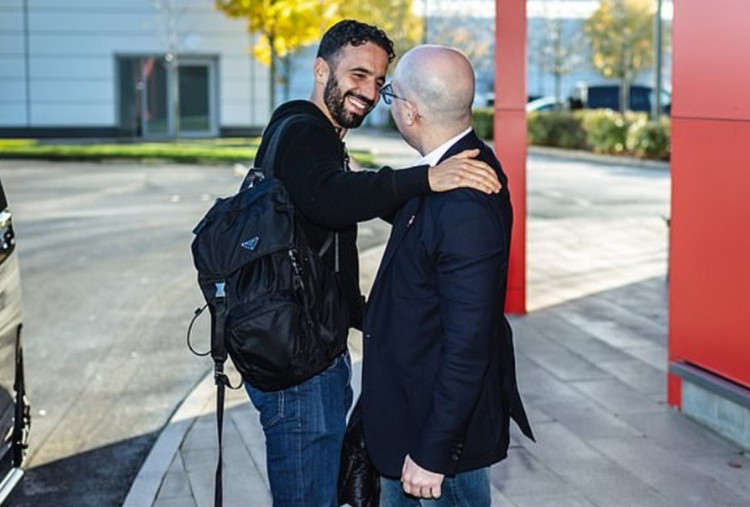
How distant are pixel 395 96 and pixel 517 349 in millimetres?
5996

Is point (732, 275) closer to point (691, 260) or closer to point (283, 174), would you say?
point (691, 260)

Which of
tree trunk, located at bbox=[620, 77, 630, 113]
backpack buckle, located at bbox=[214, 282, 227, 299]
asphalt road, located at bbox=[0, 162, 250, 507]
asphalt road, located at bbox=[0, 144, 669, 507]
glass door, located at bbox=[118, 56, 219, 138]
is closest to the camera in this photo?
A: backpack buckle, located at bbox=[214, 282, 227, 299]

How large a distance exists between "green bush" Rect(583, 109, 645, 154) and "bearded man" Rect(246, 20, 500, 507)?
101 feet

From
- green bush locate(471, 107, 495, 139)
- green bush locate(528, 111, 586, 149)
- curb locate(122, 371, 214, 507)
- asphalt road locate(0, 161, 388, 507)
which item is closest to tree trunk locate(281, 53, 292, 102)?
green bush locate(471, 107, 495, 139)

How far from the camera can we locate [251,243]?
3.79 m

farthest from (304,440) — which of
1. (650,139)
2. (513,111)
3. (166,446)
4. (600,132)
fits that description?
(600,132)

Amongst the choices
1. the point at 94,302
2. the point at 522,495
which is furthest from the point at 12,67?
the point at 522,495

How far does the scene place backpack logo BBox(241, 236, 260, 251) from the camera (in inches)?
149

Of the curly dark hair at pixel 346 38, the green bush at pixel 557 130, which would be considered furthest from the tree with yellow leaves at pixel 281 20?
the curly dark hair at pixel 346 38

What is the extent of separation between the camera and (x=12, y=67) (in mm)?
44875

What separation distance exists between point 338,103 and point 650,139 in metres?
29.2

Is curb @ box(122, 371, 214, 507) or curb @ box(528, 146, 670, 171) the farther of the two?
curb @ box(528, 146, 670, 171)

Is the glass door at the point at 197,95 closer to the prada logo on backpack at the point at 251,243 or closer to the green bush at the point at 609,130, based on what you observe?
the green bush at the point at 609,130

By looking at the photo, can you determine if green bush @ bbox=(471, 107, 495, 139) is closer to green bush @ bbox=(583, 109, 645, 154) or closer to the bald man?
green bush @ bbox=(583, 109, 645, 154)
